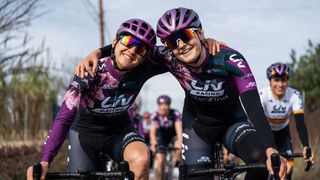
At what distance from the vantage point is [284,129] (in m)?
8.40

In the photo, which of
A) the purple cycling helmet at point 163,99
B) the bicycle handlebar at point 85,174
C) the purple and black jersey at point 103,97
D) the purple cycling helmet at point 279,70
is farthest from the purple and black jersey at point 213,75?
the purple cycling helmet at point 163,99

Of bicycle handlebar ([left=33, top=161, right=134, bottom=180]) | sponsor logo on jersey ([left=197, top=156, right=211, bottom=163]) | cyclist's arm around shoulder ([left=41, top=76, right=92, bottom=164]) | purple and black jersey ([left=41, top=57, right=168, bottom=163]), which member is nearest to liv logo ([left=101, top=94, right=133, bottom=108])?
purple and black jersey ([left=41, top=57, right=168, bottom=163])

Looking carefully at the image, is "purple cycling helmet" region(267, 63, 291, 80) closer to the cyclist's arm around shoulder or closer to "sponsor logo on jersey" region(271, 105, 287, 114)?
"sponsor logo on jersey" region(271, 105, 287, 114)

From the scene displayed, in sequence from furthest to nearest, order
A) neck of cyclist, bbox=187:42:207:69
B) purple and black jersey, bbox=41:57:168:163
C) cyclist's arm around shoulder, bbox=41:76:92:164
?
neck of cyclist, bbox=187:42:207:69 → purple and black jersey, bbox=41:57:168:163 → cyclist's arm around shoulder, bbox=41:76:92:164

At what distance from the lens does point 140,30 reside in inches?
201

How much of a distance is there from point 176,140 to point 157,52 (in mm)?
7698

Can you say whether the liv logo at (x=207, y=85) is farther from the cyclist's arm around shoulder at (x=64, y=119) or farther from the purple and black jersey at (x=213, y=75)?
the cyclist's arm around shoulder at (x=64, y=119)

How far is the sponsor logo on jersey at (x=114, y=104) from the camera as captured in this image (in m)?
5.32

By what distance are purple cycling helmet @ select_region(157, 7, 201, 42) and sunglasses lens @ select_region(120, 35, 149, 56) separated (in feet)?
0.73

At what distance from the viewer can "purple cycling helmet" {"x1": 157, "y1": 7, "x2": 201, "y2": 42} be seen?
17.0 feet

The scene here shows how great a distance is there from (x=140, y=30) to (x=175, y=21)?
33 cm

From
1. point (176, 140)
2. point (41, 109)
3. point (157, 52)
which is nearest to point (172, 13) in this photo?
point (157, 52)

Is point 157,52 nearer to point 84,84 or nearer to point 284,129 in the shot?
point 84,84

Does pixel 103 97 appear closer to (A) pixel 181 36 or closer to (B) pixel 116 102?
(B) pixel 116 102
